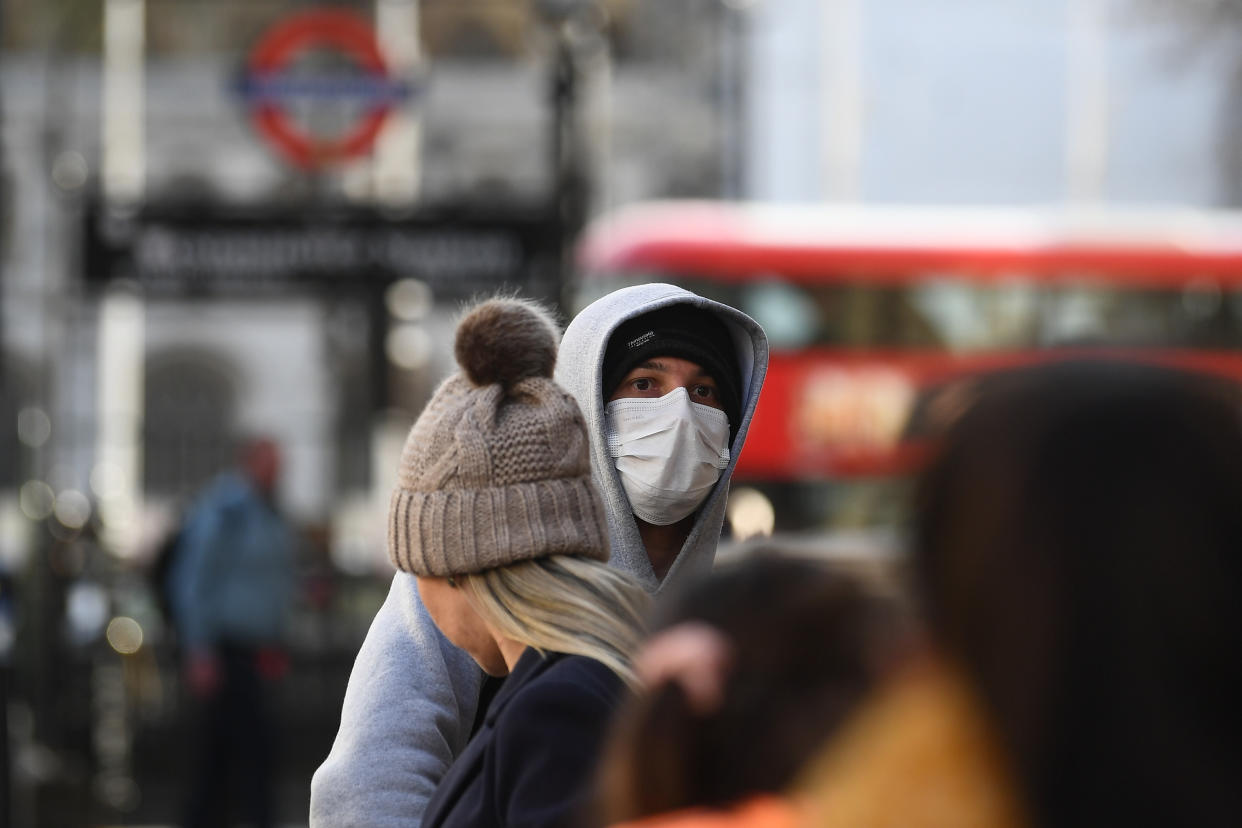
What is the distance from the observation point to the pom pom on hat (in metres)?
2.04

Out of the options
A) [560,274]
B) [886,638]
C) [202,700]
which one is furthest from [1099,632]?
[202,700]

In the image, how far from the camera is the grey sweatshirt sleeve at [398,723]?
79.7 inches

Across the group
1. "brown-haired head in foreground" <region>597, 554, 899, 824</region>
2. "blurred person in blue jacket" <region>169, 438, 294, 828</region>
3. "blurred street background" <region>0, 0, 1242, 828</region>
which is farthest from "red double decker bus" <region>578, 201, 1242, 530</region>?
"brown-haired head in foreground" <region>597, 554, 899, 824</region>

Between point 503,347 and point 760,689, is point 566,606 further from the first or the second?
point 760,689

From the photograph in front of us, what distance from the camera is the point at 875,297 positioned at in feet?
57.3

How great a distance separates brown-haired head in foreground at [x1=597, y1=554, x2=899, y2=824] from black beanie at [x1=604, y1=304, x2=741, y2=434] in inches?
49.1

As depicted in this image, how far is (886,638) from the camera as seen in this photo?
111 cm

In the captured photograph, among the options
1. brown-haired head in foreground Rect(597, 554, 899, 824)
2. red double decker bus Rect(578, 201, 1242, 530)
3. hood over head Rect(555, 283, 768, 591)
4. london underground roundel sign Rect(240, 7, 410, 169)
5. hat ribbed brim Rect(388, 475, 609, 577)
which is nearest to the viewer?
brown-haired head in foreground Rect(597, 554, 899, 824)

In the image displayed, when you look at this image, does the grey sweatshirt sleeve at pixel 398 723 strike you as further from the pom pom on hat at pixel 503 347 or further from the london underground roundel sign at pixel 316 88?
the london underground roundel sign at pixel 316 88

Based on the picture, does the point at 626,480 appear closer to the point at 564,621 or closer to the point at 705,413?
the point at 705,413

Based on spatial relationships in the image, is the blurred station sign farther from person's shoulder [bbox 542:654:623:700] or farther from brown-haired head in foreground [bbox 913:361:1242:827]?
brown-haired head in foreground [bbox 913:361:1242:827]

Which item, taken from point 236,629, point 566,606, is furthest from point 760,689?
point 236,629

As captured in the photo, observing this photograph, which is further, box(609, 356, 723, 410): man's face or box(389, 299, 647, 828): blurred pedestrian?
box(609, 356, 723, 410): man's face

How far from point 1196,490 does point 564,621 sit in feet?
3.38
